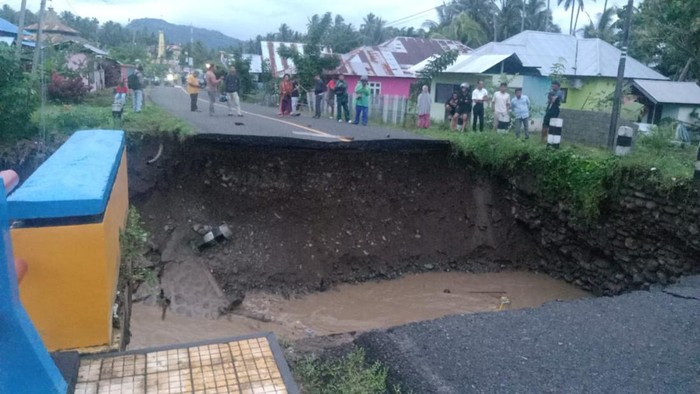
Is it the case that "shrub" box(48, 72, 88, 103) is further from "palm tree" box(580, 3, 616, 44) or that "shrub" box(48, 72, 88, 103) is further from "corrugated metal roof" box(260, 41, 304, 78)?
"palm tree" box(580, 3, 616, 44)

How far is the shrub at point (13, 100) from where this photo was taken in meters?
11.8

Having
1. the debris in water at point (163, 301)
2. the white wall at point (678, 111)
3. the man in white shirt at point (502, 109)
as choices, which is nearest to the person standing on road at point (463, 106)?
the man in white shirt at point (502, 109)

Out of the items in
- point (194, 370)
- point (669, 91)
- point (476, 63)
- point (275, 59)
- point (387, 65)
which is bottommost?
point (194, 370)

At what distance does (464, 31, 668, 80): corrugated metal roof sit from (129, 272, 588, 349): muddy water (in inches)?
390

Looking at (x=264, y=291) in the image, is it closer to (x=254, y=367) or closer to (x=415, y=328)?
(x=415, y=328)

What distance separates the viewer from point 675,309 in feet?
20.7

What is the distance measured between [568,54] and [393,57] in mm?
10194

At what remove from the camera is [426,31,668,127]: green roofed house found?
61.4 ft

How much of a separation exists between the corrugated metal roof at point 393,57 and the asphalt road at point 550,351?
22620 mm

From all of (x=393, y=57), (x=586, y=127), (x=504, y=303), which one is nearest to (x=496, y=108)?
(x=586, y=127)

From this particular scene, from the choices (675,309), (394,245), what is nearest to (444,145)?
(394,245)

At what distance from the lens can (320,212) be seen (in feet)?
41.5

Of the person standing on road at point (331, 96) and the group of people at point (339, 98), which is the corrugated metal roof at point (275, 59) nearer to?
the group of people at point (339, 98)

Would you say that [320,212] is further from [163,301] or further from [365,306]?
[163,301]
